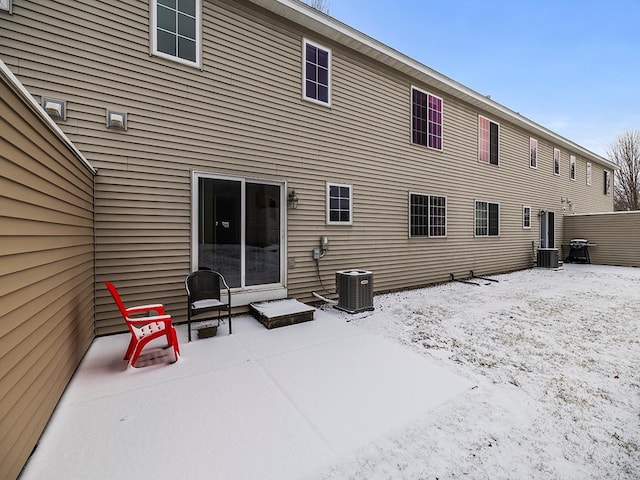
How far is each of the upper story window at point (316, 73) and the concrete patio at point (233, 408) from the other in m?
4.62

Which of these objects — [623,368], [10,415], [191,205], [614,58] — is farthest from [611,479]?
[614,58]

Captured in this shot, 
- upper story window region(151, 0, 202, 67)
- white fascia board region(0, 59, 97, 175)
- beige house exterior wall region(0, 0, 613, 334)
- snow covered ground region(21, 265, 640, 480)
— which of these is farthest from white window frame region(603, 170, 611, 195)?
white fascia board region(0, 59, 97, 175)

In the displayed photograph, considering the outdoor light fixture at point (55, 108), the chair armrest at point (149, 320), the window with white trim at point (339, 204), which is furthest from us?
the window with white trim at point (339, 204)

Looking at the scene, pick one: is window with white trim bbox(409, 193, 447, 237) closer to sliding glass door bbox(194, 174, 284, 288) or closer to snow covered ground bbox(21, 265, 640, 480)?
snow covered ground bbox(21, 265, 640, 480)

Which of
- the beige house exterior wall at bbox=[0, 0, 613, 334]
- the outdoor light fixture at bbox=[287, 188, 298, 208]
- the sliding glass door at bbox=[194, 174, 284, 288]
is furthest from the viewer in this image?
the outdoor light fixture at bbox=[287, 188, 298, 208]

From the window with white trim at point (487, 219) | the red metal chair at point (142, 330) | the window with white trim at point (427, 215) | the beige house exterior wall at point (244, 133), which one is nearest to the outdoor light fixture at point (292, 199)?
the beige house exterior wall at point (244, 133)

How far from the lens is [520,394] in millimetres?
2564

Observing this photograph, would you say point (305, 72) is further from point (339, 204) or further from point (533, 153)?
point (533, 153)

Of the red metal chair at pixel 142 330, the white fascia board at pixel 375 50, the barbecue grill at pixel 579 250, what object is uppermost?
the white fascia board at pixel 375 50

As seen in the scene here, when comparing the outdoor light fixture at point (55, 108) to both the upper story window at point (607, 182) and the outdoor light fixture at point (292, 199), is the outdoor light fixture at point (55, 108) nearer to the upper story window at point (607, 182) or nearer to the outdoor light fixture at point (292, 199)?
the outdoor light fixture at point (292, 199)

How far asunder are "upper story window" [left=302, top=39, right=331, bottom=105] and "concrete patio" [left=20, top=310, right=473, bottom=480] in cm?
462

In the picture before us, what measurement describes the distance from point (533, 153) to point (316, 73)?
1004 centimetres

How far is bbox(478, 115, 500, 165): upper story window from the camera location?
8.96m

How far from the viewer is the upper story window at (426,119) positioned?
731 centimetres
